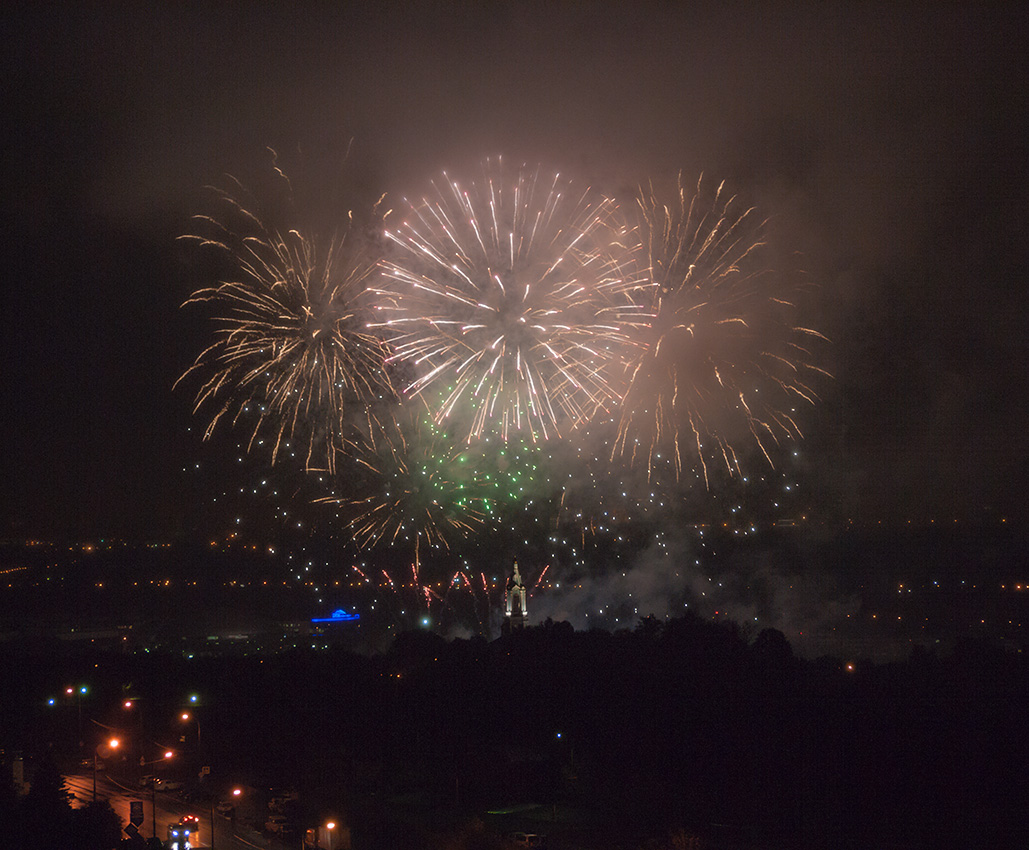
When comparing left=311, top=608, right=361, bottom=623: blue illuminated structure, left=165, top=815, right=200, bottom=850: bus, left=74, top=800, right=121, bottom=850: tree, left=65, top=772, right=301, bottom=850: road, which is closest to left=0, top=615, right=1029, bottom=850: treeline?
left=65, top=772, right=301, bottom=850: road

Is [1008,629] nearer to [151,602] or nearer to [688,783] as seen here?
[688,783]

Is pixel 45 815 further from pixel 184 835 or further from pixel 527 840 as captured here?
pixel 527 840

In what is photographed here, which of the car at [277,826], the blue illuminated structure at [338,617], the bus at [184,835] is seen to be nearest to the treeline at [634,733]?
the car at [277,826]

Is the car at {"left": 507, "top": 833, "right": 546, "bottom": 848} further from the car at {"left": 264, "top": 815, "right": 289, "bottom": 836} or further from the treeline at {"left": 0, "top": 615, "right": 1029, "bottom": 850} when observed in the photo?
the car at {"left": 264, "top": 815, "right": 289, "bottom": 836}

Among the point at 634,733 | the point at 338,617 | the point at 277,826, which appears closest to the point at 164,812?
the point at 277,826

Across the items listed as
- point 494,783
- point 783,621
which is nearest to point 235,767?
point 494,783

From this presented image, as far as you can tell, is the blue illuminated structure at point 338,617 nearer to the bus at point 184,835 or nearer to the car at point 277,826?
the car at point 277,826
